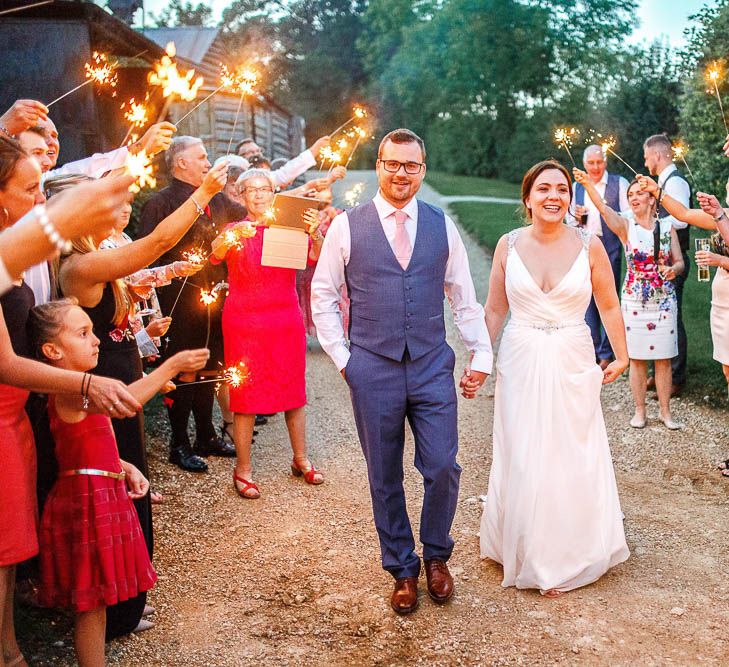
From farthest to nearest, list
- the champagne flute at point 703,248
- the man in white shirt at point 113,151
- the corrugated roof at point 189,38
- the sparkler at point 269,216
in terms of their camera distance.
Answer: the corrugated roof at point 189,38 < the champagne flute at point 703,248 < the sparkler at point 269,216 < the man in white shirt at point 113,151

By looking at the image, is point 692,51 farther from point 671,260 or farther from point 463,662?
point 463,662

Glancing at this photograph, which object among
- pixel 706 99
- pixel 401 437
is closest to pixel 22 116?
pixel 401 437

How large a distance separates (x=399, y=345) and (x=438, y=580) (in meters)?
1.25

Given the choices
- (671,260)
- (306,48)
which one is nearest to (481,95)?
(306,48)

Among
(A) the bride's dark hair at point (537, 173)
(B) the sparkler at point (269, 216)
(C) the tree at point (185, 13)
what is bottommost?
(B) the sparkler at point (269, 216)

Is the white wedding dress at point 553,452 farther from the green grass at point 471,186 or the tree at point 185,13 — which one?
the tree at point 185,13

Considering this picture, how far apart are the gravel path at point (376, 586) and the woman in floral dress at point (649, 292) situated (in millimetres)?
721

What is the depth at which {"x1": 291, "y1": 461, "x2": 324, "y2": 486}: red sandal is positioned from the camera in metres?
5.81

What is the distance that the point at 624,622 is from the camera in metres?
3.80

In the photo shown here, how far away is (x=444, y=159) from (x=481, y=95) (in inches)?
151

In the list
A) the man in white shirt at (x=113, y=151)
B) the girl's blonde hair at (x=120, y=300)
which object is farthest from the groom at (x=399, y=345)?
the man in white shirt at (x=113, y=151)

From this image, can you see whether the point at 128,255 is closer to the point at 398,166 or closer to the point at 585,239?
the point at 398,166

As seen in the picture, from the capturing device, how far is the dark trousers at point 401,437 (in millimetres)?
3955

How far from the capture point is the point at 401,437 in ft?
13.5
